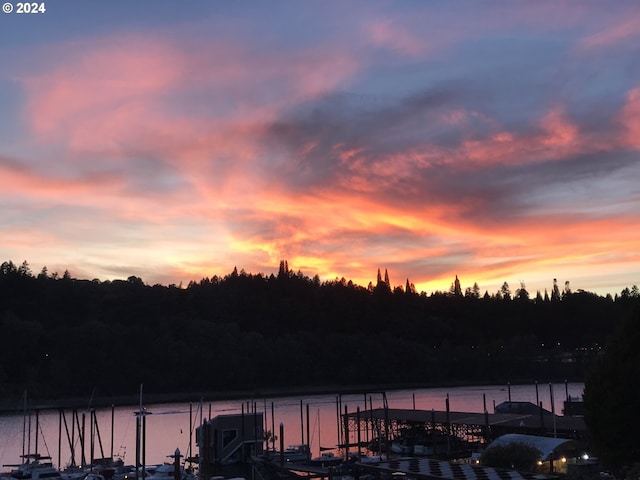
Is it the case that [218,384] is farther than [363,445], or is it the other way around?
[218,384]

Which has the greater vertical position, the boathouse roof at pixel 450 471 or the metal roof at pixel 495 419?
the boathouse roof at pixel 450 471

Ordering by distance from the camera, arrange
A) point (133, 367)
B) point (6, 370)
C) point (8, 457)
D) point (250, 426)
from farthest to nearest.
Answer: point (133, 367) → point (6, 370) → point (8, 457) → point (250, 426)

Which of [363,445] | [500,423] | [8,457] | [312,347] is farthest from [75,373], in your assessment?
[500,423]

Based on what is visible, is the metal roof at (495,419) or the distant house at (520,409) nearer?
the metal roof at (495,419)

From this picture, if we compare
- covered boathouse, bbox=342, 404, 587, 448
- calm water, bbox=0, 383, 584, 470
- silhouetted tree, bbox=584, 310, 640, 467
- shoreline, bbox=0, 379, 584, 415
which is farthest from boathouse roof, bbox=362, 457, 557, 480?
shoreline, bbox=0, 379, 584, 415

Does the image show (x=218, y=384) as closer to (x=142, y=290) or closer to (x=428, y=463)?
(x=142, y=290)

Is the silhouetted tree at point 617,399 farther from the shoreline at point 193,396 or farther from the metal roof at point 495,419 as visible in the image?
the shoreline at point 193,396

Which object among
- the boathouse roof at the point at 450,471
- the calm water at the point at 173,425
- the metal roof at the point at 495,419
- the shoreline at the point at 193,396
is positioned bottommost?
the calm water at the point at 173,425

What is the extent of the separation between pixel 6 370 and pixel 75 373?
12.8 meters

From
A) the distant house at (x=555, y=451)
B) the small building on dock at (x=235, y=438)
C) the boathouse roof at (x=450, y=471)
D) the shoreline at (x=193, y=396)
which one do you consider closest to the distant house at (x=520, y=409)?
the small building on dock at (x=235, y=438)

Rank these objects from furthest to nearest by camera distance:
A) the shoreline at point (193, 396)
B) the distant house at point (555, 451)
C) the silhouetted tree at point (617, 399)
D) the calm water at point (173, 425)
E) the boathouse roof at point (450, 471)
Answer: the shoreline at point (193, 396)
the calm water at point (173, 425)
the distant house at point (555, 451)
the silhouetted tree at point (617, 399)
the boathouse roof at point (450, 471)

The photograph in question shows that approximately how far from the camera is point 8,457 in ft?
246

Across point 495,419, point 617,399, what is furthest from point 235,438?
point 617,399

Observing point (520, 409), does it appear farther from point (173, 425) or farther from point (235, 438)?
point (173, 425)
